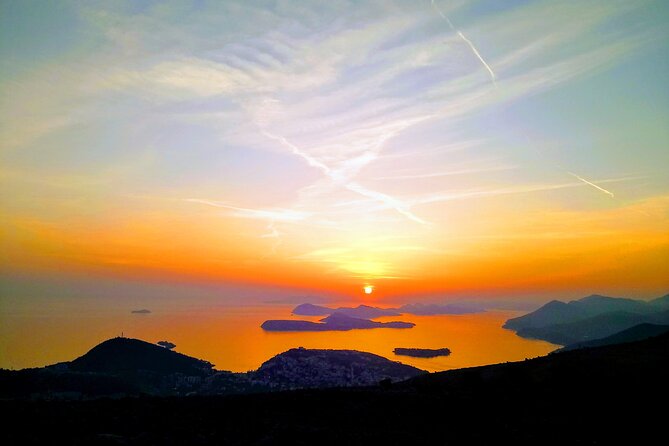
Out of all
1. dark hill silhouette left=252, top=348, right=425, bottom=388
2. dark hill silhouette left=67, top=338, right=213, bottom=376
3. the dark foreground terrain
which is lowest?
dark hill silhouette left=252, top=348, right=425, bottom=388

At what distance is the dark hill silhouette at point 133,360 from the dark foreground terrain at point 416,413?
138 m

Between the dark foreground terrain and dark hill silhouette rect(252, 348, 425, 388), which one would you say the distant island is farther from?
the dark foreground terrain

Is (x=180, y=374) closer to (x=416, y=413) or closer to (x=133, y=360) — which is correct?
(x=133, y=360)

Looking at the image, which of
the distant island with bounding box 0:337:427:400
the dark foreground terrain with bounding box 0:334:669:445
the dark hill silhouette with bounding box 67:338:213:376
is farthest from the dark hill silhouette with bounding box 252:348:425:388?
the dark foreground terrain with bounding box 0:334:669:445

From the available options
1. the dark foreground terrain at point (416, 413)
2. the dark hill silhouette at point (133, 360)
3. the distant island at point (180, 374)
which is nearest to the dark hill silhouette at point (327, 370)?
the distant island at point (180, 374)

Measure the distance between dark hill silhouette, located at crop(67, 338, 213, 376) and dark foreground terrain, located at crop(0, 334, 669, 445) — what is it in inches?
5416

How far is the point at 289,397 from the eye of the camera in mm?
22641

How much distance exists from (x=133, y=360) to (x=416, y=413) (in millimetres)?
154927

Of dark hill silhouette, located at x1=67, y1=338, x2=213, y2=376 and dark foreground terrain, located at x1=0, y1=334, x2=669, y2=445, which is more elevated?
dark foreground terrain, located at x1=0, y1=334, x2=669, y2=445

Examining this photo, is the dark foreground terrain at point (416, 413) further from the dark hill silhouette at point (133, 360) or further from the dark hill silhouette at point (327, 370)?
the dark hill silhouette at point (133, 360)

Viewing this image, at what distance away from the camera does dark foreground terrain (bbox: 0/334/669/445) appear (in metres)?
15.5

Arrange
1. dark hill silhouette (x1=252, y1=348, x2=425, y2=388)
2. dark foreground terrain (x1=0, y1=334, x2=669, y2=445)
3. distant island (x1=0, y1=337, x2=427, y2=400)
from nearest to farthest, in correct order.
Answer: dark foreground terrain (x1=0, y1=334, x2=669, y2=445)
distant island (x1=0, y1=337, x2=427, y2=400)
dark hill silhouette (x1=252, y1=348, x2=425, y2=388)

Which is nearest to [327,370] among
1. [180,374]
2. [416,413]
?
[180,374]

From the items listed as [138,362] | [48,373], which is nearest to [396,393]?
[48,373]
